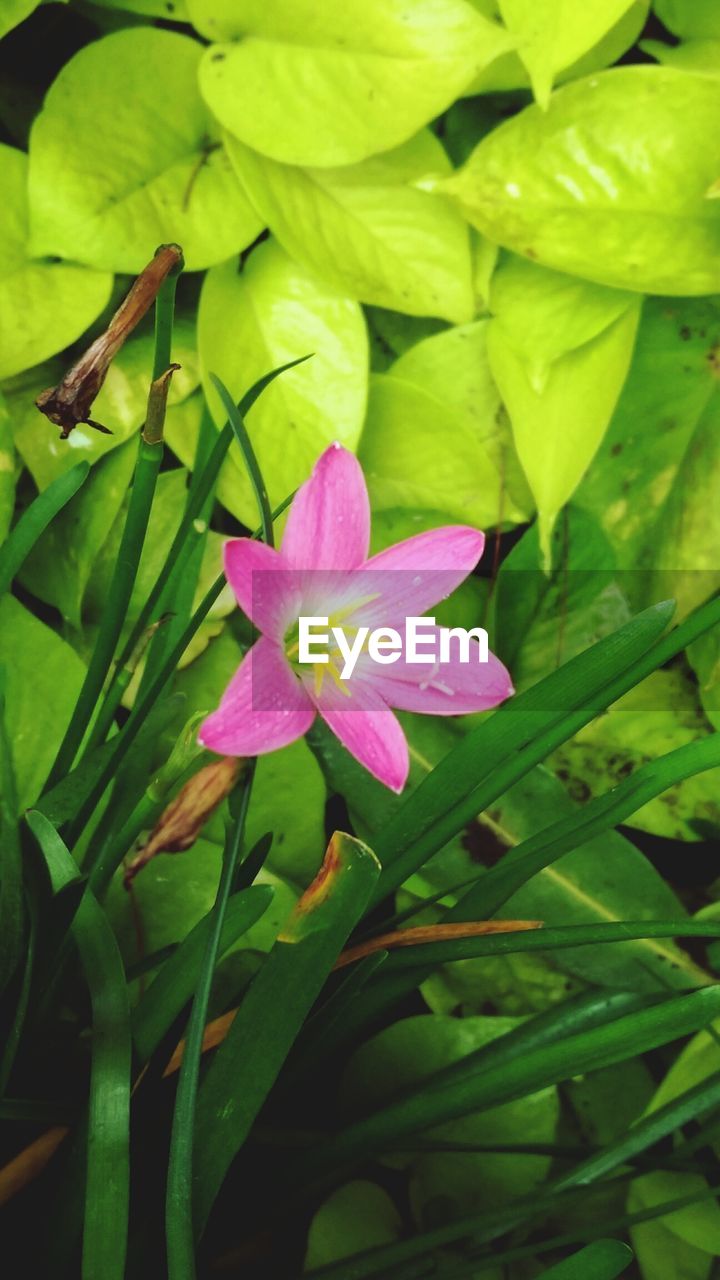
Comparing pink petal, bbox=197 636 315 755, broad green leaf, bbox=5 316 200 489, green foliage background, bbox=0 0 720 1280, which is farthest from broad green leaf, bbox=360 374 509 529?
pink petal, bbox=197 636 315 755

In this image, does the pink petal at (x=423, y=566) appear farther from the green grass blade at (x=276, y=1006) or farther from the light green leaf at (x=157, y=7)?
the light green leaf at (x=157, y=7)

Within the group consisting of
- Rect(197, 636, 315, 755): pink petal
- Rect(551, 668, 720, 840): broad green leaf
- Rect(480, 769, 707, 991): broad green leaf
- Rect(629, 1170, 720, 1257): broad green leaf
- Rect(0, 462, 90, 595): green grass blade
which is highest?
Rect(0, 462, 90, 595): green grass blade

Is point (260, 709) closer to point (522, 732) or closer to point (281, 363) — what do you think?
point (522, 732)

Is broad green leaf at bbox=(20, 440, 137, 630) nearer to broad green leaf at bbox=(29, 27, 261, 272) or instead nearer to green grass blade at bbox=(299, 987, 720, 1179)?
broad green leaf at bbox=(29, 27, 261, 272)

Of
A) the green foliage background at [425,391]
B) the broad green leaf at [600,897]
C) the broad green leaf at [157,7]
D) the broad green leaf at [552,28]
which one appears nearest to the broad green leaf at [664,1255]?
the green foliage background at [425,391]

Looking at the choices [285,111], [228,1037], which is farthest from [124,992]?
[285,111]

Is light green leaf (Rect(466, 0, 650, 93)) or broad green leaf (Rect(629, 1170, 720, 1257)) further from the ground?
light green leaf (Rect(466, 0, 650, 93))

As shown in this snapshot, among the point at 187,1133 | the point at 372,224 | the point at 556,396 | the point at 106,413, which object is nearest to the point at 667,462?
the point at 556,396

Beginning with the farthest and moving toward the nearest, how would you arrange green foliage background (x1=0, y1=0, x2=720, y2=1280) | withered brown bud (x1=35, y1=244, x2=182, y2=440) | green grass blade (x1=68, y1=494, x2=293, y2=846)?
green foliage background (x1=0, y1=0, x2=720, y2=1280)
green grass blade (x1=68, y1=494, x2=293, y2=846)
withered brown bud (x1=35, y1=244, x2=182, y2=440)
